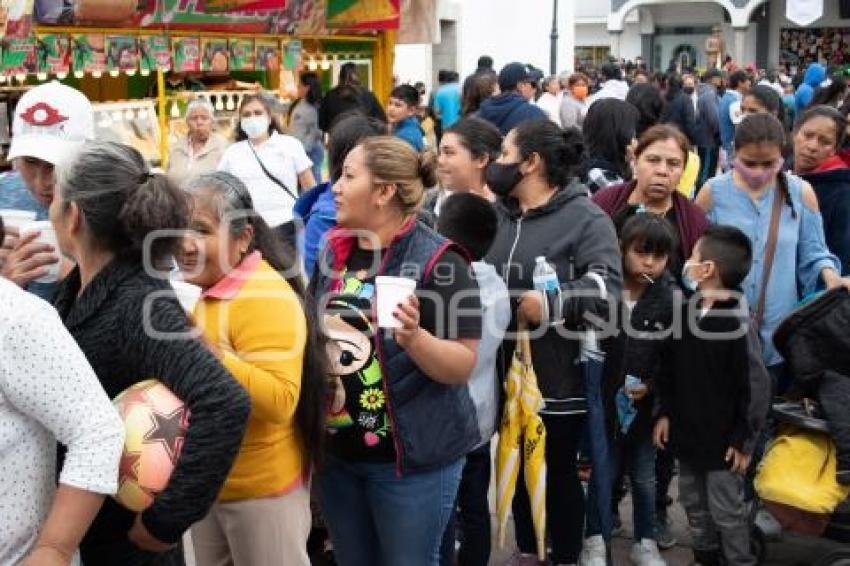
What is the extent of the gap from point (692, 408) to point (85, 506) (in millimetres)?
2485

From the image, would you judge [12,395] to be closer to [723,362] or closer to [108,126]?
[723,362]

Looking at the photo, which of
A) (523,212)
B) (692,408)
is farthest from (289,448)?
(692,408)

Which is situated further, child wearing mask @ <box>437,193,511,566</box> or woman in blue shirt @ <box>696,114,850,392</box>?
woman in blue shirt @ <box>696,114,850,392</box>

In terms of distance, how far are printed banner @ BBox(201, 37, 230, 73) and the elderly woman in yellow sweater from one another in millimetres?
6233

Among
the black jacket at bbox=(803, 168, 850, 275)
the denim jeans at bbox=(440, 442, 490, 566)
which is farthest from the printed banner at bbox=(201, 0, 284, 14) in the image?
the denim jeans at bbox=(440, 442, 490, 566)

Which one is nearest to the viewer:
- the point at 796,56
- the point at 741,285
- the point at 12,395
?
the point at 12,395

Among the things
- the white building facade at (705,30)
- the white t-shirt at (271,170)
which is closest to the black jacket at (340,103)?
the white t-shirt at (271,170)

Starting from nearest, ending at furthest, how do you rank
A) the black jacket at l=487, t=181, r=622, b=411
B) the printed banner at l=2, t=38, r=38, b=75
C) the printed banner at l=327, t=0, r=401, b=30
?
1. the black jacket at l=487, t=181, r=622, b=411
2. the printed banner at l=2, t=38, r=38, b=75
3. the printed banner at l=327, t=0, r=401, b=30

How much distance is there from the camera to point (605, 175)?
16.8 feet

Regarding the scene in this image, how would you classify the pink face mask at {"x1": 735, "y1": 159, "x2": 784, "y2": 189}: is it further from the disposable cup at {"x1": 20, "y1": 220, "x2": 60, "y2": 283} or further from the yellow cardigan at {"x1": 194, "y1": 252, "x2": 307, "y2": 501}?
the disposable cup at {"x1": 20, "y1": 220, "x2": 60, "y2": 283}

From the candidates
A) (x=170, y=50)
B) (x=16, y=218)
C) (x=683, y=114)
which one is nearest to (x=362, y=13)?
(x=170, y=50)

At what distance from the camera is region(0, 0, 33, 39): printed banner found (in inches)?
240

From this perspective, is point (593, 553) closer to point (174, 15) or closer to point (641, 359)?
point (641, 359)

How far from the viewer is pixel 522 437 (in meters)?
3.53
